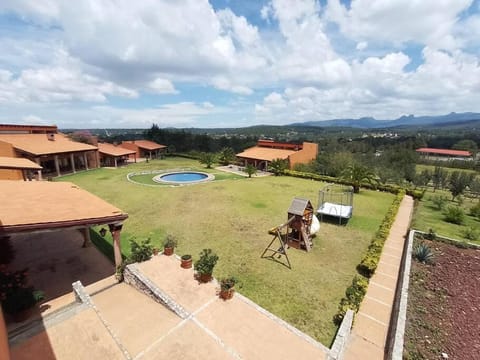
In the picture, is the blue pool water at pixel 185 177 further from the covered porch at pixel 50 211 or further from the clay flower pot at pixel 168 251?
the clay flower pot at pixel 168 251

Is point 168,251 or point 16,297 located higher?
point 16,297

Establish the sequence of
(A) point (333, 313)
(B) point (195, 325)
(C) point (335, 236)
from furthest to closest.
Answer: (C) point (335, 236), (A) point (333, 313), (B) point (195, 325)

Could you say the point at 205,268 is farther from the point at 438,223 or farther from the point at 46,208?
the point at 438,223

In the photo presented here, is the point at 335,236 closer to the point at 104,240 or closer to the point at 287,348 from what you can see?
the point at 287,348

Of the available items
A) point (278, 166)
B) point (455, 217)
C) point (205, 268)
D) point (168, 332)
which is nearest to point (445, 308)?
point (205, 268)

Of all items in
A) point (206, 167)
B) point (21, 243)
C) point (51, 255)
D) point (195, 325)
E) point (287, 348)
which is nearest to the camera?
point (287, 348)

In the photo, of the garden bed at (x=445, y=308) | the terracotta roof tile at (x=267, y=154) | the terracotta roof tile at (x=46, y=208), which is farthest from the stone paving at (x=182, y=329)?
the terracotta roof tile at (x=267, y=154)

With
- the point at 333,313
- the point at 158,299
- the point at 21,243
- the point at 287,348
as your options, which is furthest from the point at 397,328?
the point at 21,243
